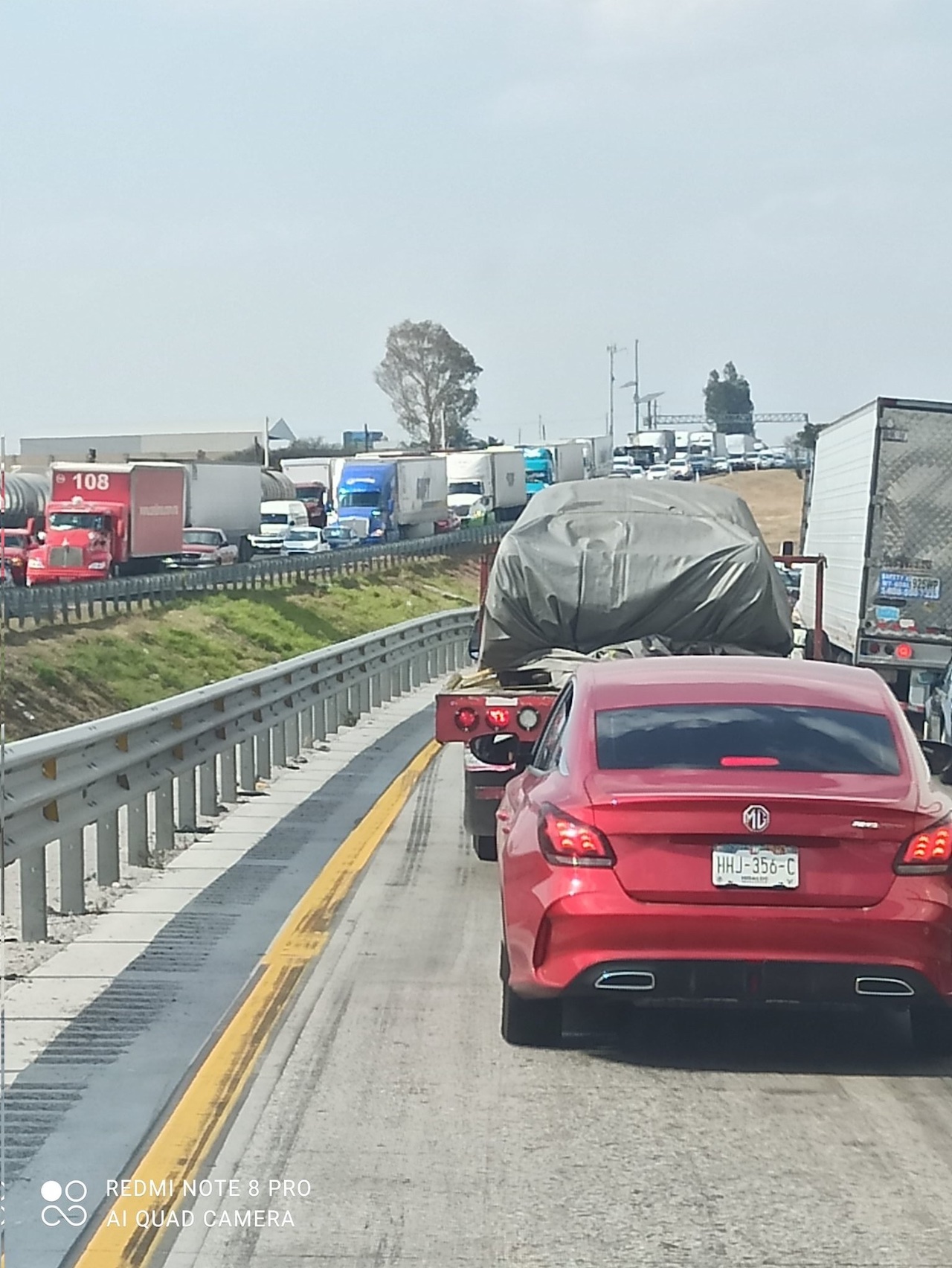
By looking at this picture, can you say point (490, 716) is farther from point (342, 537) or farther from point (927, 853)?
point (342, 537)

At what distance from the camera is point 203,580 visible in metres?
53.8

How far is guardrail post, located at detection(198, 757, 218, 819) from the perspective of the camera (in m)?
15.5

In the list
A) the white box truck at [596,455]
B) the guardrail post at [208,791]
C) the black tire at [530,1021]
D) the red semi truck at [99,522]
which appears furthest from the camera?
the white box truck at [596,455]

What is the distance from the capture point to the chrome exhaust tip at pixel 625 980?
25.6 ft

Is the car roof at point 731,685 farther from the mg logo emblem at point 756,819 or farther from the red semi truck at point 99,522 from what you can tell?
the red semi truck at point 99,522

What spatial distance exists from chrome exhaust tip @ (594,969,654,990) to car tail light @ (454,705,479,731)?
5.55m

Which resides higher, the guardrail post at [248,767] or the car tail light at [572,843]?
the car tail light at [572,843]

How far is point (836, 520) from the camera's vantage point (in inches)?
1131

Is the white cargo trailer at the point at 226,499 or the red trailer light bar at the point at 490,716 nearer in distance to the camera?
the red trailer light bar at the point at 490,716

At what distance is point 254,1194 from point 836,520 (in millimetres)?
23293

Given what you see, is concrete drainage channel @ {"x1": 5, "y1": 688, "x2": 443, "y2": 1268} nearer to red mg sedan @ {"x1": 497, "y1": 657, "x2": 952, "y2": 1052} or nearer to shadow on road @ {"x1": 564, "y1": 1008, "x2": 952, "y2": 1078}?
red mg sedan @ {"x1": 497, "y1": 657, "x2": 952, "y2": 1052}

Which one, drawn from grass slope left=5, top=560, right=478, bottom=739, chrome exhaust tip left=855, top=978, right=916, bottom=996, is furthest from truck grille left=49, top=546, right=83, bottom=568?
chrome exhaust tip left=855, top=978, right=916, bottom=996

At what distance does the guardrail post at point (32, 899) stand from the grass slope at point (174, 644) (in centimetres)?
2086

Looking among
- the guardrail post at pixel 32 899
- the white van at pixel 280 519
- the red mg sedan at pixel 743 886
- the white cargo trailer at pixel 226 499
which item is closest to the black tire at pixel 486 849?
the guardrail post at pixel 32 899
